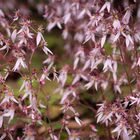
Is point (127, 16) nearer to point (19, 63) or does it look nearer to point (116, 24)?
point (116, 24)

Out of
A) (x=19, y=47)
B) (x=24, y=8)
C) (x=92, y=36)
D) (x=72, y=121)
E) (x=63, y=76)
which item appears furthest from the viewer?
(x=24, y=8)

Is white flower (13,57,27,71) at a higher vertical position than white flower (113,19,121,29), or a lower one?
lower

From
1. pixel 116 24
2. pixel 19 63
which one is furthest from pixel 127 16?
pixel 19 63

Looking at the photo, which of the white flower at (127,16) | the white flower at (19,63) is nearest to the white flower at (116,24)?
the white flower at (127,16)

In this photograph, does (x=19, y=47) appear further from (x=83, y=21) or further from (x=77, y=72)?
(x=83, y=21)

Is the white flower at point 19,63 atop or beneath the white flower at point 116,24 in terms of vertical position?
beneath

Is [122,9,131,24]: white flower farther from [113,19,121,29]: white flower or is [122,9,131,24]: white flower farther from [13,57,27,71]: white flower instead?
[13,57,27,71]: white flower

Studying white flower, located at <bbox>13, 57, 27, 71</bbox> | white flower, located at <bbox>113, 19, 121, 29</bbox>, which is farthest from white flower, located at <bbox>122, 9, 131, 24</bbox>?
white flower, located at <bbox>13, 57, 27, 71</bbox>

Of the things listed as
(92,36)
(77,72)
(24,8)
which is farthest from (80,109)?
(24,8)

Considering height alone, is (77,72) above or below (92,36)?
below

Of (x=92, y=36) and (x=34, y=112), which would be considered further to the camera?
(x=92, y=36)

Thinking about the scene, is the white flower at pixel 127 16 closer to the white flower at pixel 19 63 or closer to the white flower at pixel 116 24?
the white flower at pixel 116 24
